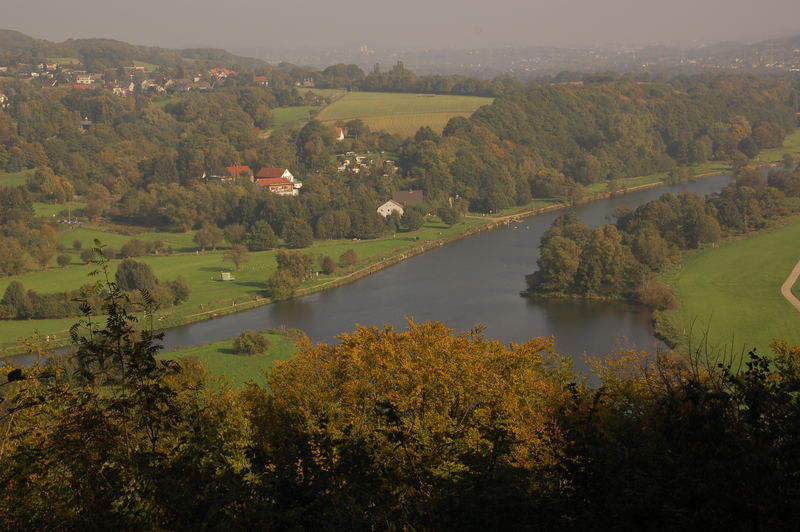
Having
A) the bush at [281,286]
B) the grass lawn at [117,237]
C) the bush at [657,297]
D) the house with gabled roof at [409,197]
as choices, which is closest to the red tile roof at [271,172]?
the house with gabled roof at [409,197]

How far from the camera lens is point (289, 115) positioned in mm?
48188

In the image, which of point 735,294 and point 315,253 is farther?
point 315,253

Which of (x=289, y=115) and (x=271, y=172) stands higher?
(x=289, y=115)

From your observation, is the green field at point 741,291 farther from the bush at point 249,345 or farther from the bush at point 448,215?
the bush at point 448,215

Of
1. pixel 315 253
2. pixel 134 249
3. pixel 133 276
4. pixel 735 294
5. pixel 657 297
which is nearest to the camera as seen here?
pixel 657 297

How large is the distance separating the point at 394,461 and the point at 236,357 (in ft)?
35.5

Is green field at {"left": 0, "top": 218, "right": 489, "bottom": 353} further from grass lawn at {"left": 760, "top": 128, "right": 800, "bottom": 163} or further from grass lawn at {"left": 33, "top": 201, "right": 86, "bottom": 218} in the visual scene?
grass lawn at {"left": 760, "top": 128, "right": 800, "bottom": 163}

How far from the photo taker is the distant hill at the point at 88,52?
219ft

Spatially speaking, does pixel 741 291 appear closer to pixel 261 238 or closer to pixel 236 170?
pixel 261 238

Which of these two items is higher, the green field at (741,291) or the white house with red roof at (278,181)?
the white house with red roof at (278,181)

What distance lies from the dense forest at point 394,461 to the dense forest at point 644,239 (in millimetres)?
13279

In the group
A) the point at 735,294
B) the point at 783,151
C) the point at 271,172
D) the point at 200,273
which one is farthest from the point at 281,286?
the point at 783,151

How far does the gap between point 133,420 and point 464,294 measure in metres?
15.4

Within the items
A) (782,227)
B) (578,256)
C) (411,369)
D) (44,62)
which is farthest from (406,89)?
(411,369)
